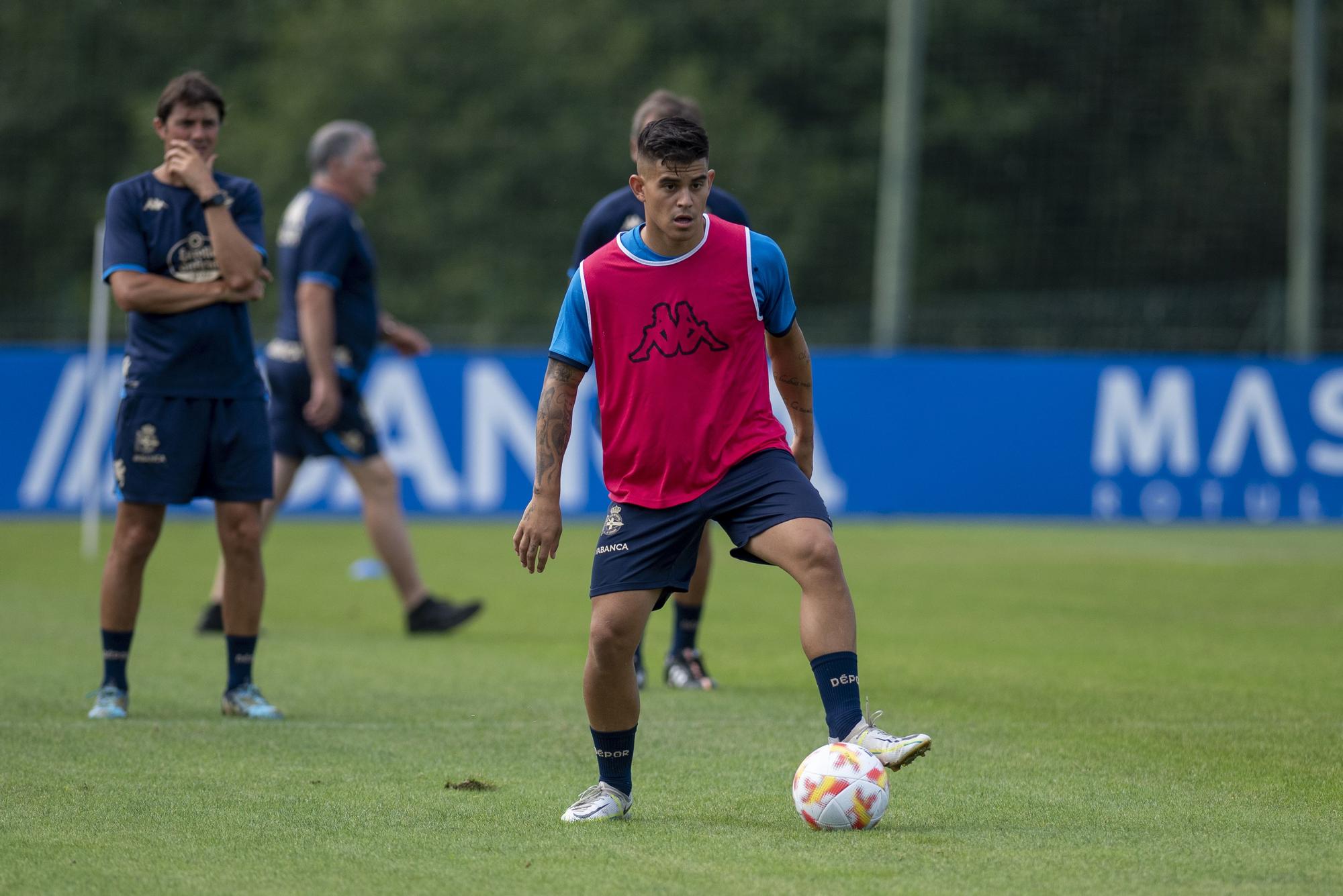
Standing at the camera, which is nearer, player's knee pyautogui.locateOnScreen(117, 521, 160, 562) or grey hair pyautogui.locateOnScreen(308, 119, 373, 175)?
player's knee pyautogui.locateOnScreen(117, 521, 160, 562)

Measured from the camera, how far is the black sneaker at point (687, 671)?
24.4 ft

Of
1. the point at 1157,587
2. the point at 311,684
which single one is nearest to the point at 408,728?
the point at 311,684

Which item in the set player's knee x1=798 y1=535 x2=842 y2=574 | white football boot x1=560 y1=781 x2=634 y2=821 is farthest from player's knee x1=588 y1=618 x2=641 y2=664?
player's knee x1=798 y1=535 x2=842 y2=574

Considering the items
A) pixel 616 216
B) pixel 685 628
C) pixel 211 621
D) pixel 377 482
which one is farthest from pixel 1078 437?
pixel 616 216

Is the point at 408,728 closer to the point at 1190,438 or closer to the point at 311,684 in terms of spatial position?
the point at 311,684

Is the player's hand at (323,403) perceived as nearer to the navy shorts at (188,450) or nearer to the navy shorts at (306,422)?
the navy shorts at (306,422)

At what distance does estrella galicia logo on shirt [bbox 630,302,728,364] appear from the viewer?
480cm

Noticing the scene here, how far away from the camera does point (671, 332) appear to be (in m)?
4.81

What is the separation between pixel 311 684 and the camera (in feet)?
24.4

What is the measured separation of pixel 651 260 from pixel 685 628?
9.65 feet

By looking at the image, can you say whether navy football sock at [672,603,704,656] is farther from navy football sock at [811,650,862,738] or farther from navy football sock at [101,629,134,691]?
navy football sock at [811,650,862,738]

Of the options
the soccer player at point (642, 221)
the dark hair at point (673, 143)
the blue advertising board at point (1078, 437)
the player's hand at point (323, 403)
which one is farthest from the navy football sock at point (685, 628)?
the blue advertising board at point (1078, 437)

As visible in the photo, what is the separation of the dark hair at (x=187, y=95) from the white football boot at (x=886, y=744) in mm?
3249

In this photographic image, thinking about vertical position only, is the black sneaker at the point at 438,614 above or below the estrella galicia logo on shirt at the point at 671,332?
below
